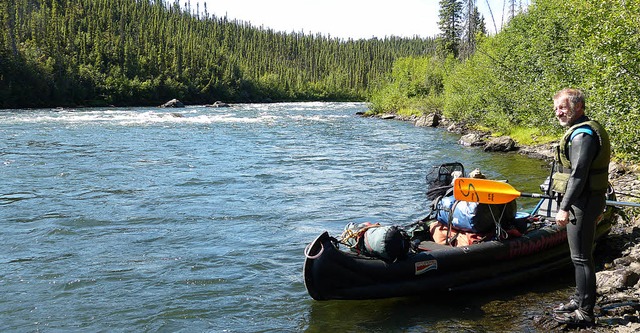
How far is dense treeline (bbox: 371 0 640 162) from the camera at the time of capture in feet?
33.2

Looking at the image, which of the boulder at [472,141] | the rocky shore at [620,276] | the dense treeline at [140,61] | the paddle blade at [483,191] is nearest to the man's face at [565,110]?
the paddle blade at [483,191]

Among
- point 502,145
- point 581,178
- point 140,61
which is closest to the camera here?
point 581,178

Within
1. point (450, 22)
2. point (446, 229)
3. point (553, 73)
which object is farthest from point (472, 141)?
point (450, 22)

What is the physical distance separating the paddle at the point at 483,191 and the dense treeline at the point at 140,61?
5396cm

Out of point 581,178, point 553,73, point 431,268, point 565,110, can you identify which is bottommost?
point 431,268

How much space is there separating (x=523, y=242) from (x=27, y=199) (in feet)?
35.2

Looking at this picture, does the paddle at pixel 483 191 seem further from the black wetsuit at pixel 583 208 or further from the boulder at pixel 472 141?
the boulder at pixel 472 141

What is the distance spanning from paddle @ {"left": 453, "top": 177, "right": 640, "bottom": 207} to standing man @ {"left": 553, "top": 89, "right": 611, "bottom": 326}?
3.50ft

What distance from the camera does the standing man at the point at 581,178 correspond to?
5004mm

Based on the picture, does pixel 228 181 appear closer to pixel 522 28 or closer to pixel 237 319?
pixel 237 319

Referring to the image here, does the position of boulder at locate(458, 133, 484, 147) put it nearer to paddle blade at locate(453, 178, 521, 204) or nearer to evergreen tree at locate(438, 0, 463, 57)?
paddle blade at locate(453, 178, 521, 204)

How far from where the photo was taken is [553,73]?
18.6 metres

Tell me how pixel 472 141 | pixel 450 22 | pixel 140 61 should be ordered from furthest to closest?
pixel 140 61
pixel 450 22
pixel 472 141

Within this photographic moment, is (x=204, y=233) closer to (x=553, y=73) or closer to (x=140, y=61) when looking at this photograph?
(x=553, y=73)
